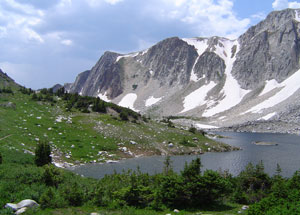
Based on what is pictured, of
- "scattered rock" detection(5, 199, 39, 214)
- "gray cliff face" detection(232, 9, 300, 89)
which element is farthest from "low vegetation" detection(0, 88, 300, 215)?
"gray cliff face" detection(232, 9, 300, 89)

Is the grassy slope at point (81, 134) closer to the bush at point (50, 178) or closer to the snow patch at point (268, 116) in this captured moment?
the bush at point (50, 178)

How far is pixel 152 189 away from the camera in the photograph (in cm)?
1806

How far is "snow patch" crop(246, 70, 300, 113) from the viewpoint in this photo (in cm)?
13912

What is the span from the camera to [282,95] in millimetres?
143625

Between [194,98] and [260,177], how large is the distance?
178m

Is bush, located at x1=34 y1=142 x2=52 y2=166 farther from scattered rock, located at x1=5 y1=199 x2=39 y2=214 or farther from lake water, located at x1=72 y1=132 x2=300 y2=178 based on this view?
scattered rock, located at x1=5 y1=199 x2=39 y2=214

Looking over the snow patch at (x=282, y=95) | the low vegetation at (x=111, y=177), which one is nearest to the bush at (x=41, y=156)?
the low vegetation at (x=111, y=177)

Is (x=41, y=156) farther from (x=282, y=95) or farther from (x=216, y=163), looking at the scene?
(x=282, y=95)

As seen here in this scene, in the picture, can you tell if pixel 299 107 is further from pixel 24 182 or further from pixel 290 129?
pixel 24 182

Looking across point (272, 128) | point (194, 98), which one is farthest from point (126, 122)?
point (194, 98)

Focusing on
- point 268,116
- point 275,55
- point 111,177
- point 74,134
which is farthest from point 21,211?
point 275,55

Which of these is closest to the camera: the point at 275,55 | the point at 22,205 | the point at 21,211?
the point at 21,211

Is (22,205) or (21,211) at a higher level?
(22,205)

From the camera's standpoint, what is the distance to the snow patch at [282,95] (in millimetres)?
139125
